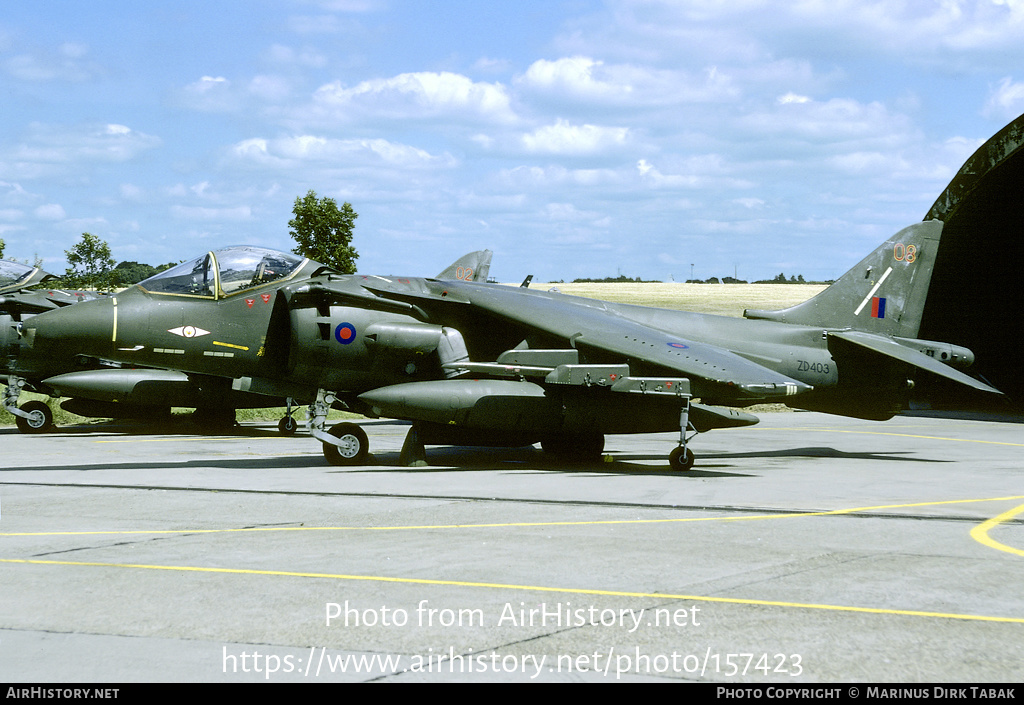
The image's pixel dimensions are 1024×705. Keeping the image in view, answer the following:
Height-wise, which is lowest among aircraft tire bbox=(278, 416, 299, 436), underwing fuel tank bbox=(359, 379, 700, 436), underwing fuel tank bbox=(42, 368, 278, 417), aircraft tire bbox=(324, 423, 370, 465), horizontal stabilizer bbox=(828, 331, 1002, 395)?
aircraft tire bbox=(278, 416, 299, 436)

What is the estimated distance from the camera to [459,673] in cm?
502

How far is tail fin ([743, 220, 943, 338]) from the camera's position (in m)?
19.4

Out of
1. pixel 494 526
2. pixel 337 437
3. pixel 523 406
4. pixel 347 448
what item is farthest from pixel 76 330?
pixel 494 526

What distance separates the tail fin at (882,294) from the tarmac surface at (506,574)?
496 centimetres

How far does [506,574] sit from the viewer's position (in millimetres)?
7488

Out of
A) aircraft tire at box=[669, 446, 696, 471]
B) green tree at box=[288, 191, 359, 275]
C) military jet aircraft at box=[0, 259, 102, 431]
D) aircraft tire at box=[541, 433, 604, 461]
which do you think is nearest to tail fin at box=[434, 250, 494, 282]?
military jet aircraft at box=[0, 259, 102, 431]

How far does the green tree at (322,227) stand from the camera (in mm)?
63812

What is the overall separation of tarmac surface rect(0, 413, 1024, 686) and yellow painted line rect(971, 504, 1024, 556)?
0.19 feet

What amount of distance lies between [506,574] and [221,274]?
9229 mm

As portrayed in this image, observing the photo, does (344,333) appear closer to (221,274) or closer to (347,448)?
(347,448)

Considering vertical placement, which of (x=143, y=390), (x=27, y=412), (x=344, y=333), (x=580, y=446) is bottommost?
(x=27, y=412)

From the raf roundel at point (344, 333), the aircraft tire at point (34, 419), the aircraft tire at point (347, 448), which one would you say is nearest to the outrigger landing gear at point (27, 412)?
the aircraft tire at point (34, 419)

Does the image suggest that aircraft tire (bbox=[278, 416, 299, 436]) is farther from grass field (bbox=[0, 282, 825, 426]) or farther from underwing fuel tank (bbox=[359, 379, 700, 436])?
grass field (bbox=[0, 282, 825, 426])

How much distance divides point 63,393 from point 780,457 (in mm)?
15097
